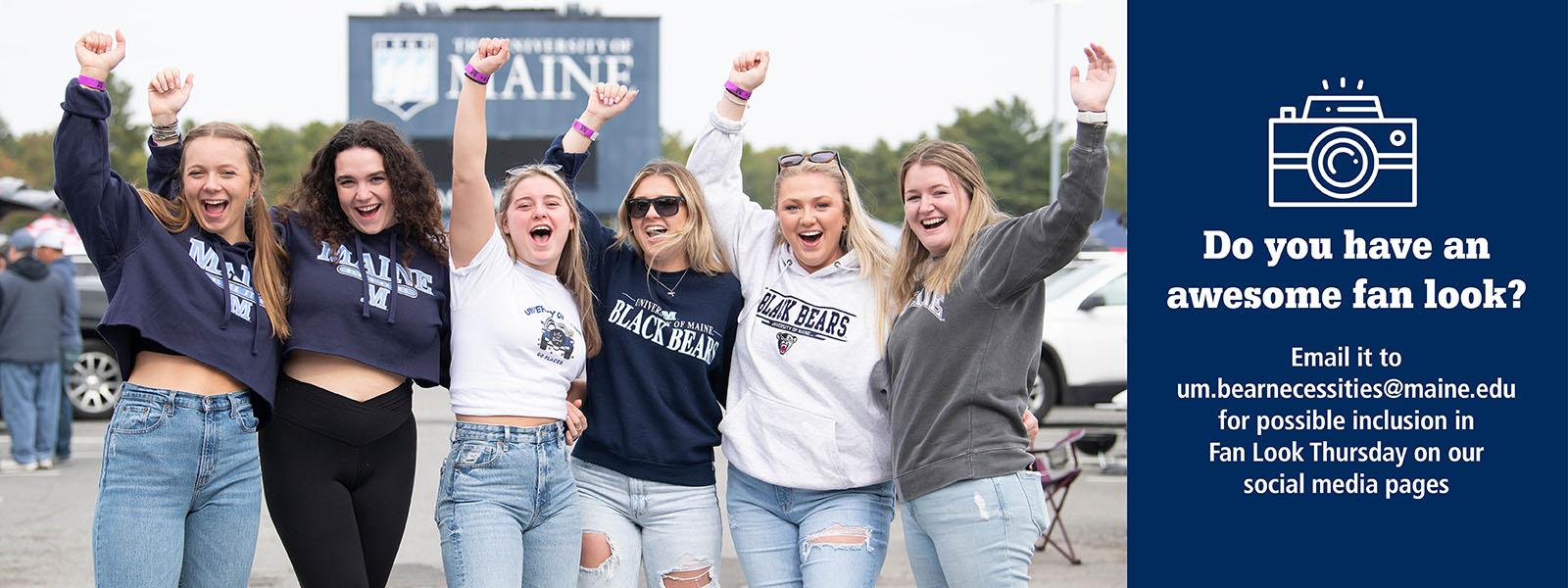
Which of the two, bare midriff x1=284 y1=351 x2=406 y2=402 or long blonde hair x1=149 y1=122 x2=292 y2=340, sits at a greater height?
long blonde hair x1=149 y1=122 x2=292 y2=340

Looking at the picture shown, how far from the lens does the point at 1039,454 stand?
7520 mm

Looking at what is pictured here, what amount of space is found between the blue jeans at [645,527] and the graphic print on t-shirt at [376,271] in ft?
2.37

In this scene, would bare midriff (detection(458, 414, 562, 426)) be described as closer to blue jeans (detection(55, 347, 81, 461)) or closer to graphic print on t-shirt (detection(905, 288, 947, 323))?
graphic print on t-shirt (detection(905, 288, 947, 323))

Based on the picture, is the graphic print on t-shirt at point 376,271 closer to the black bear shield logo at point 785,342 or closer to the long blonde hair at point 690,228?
the long blonde hair at point 690,228

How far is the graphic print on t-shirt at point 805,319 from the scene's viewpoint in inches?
146

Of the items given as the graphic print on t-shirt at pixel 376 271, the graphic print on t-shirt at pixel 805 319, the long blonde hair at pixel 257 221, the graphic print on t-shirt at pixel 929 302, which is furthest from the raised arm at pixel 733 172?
the long blonde hair at pixel 257 221

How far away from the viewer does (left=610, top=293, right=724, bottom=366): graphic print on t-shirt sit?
12.5 ft

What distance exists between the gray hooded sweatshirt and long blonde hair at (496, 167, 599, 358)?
0.89 metres

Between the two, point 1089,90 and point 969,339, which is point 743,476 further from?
point 1089,90

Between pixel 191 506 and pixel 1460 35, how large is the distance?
3.61m

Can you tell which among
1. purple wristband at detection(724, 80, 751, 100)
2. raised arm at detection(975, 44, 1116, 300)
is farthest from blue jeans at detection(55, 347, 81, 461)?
raised arm at detection(975, 44, 1116, 300)

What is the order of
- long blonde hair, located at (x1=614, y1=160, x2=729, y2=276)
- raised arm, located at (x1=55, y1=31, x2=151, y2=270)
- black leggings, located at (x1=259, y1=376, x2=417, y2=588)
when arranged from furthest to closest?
1. long blonde hair, located at (x1=614, y1=160, x2=729, y2=276)
2. black leggings, located at (x1=259, y1=376, x2=417, y2=588)
3. raised arm, located at (x1=55, y1=31, x2=151, y2=270)

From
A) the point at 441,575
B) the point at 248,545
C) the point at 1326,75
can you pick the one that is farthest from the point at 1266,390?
the point at 441,575

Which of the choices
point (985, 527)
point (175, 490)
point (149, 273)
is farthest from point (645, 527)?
point (149, 273)
